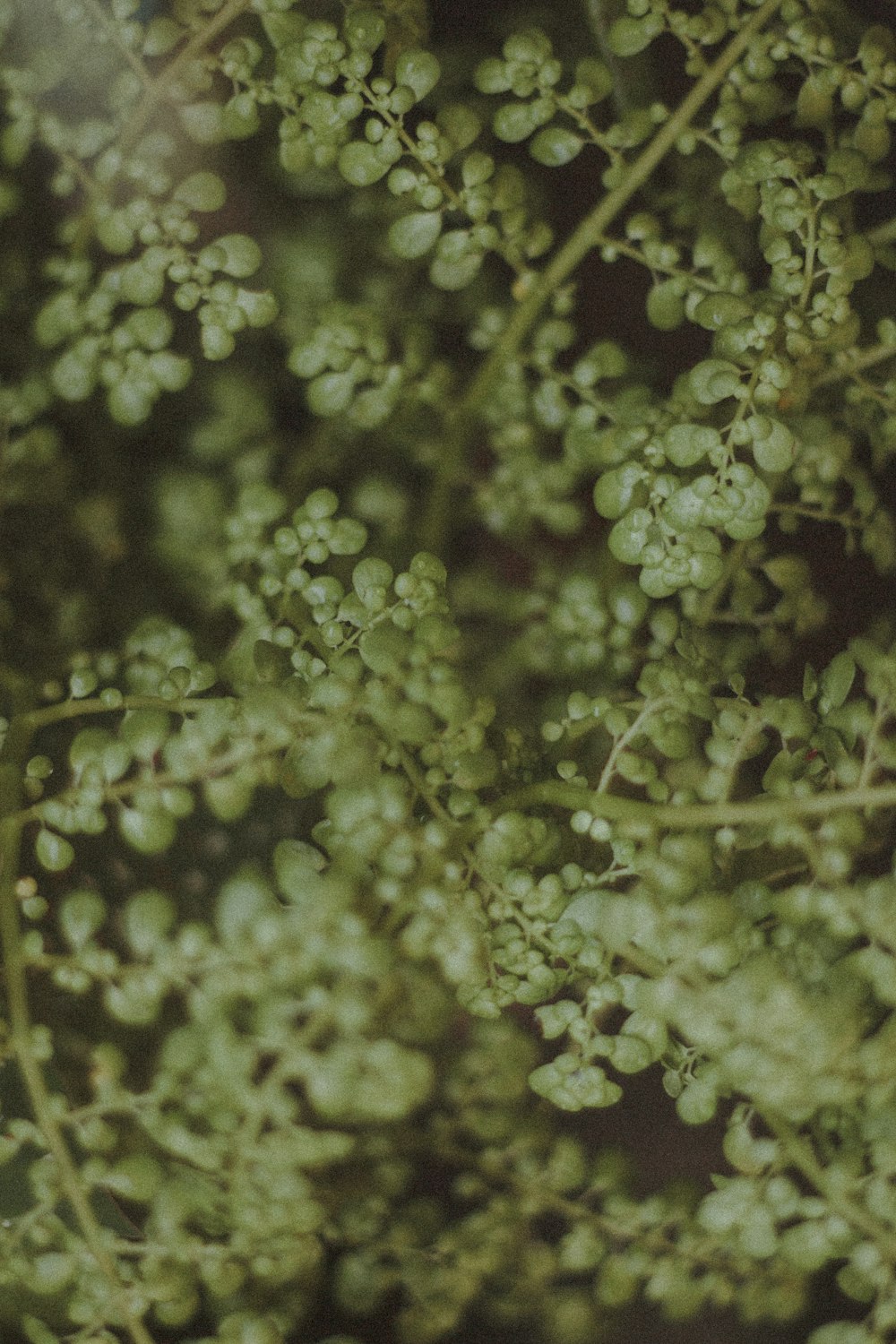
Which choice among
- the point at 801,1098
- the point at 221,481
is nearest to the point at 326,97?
the point at 221,481

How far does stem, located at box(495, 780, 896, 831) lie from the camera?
0.59m

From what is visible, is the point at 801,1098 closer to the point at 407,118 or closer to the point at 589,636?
the point at 589,636

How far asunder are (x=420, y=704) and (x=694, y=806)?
18 centimetres

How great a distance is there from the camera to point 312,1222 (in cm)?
61

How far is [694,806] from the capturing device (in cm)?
64

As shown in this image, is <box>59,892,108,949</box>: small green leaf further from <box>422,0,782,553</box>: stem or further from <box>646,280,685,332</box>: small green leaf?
<box>646,280,685,332</box>: small green leaf

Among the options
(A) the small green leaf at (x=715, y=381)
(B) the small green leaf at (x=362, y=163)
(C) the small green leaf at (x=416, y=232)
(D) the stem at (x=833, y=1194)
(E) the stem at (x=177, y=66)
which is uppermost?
(E) the stem at (x=177, y=66)

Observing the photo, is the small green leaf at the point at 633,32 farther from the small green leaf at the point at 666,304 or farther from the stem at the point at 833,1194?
the stem at the point at 833,1194

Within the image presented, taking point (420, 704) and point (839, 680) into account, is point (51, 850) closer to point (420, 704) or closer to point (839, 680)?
point (420, 704)

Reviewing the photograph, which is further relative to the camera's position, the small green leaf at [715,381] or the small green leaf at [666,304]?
the small green leaf at [666,304]

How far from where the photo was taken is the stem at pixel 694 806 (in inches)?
23.3

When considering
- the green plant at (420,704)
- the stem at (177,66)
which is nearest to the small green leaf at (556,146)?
the green plant at (420,704)

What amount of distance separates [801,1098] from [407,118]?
820 mm

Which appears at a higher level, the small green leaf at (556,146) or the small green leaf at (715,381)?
the small green leaf at (556,146)
